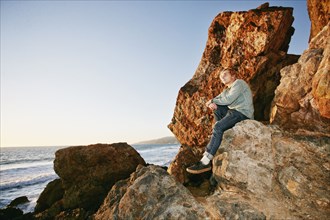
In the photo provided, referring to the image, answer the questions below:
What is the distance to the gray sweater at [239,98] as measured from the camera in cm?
549

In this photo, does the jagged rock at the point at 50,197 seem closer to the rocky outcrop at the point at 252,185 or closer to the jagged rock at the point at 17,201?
the jagged rock at the point at 17,201

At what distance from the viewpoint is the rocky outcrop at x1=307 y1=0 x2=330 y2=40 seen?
6560mm

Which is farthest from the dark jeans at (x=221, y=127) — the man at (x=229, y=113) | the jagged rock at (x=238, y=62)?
the jagged rock at (x=238, y=62)

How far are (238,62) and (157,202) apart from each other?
5.96 m

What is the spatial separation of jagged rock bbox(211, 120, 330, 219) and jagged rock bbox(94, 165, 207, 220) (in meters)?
0.56

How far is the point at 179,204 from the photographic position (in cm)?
459

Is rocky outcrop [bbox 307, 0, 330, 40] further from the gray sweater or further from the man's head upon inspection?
the gray sweater

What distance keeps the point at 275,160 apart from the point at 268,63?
156 inches

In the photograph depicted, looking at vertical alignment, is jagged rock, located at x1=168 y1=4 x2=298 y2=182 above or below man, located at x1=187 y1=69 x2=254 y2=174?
above

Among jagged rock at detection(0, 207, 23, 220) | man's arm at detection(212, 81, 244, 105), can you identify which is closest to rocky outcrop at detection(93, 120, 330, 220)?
man's arm at detection(212, 81, 244, 105)

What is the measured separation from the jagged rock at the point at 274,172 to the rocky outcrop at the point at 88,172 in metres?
6.83

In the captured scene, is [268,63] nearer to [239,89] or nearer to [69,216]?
[239,89]

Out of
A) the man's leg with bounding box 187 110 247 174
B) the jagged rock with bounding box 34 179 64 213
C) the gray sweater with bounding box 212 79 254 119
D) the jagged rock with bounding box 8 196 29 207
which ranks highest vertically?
the gray sweater with bounding box 212 79 254 119

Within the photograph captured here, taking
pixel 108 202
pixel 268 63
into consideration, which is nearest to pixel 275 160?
pixel 268 63
